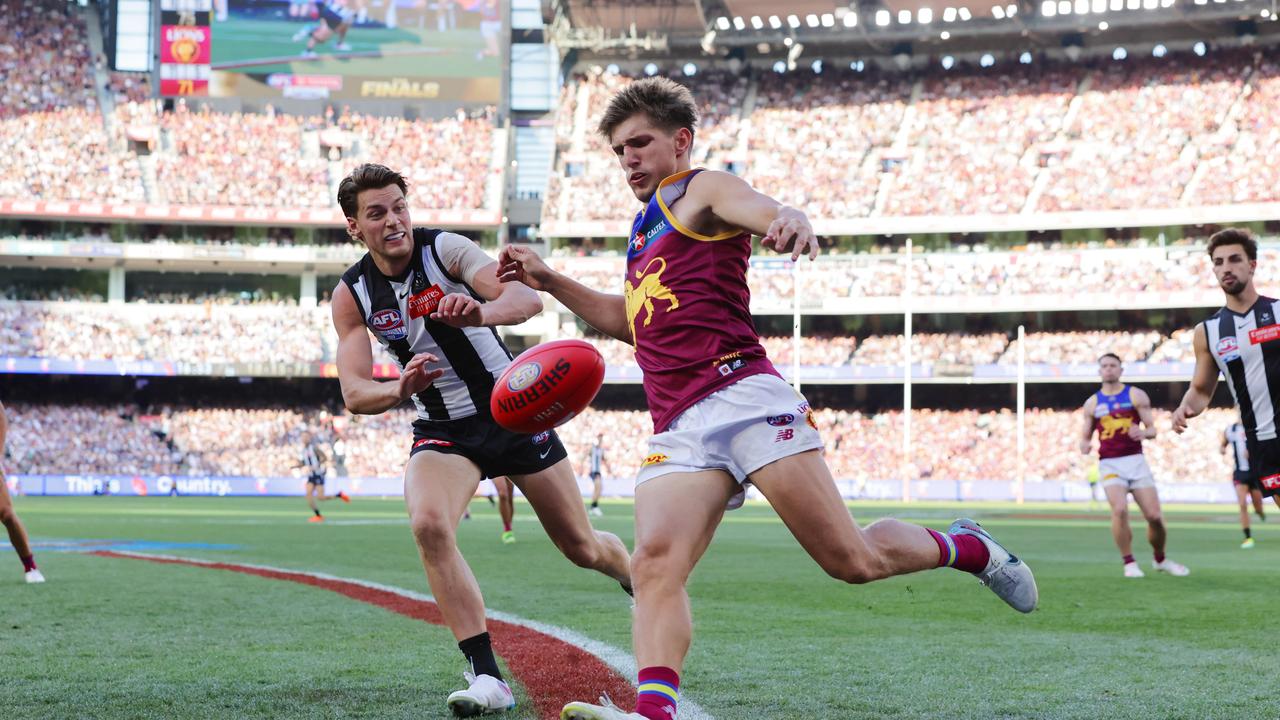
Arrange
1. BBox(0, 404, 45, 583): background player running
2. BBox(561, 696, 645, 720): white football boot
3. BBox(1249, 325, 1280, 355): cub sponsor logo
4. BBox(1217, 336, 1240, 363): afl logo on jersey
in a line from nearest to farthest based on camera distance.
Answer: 1. BBox(561, 696, 645, 720): white football boot
2. BBox(1249, 325, 1280, 355): cub sponsor logo
3. BBox(1217, 336, 1240, 363): afl logo on jersey
4. BBox(0, 404, 45, 583): background player running

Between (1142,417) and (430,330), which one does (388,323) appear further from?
(1142,417)

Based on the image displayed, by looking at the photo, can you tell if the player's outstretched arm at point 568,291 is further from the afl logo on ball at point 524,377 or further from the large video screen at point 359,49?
the large video screen at point 359,49

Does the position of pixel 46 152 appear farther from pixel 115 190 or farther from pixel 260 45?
pixel 260 45

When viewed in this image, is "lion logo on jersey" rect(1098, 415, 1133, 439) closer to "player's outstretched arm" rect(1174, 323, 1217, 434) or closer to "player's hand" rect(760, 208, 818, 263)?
"player's outstretched arm" rect(1174, 323, 1217, 434)

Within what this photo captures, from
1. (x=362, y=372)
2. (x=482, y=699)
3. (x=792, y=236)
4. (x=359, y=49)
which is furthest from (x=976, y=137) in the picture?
(x=792, y=236)

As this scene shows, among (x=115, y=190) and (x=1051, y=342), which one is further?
(x=115, y=190)

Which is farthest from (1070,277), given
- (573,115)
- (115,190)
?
(115,190)

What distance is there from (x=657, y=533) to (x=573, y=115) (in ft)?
184

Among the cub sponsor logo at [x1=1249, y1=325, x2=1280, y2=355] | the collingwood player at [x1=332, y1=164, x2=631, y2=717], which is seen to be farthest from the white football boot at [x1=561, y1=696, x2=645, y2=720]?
the cub sponsor logo at [x1=1249, y1=325, x2=1280, y2=355]

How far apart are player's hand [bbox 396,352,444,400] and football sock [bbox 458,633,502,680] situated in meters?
1.21

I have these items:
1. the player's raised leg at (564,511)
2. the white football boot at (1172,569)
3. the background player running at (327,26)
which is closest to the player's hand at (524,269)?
the player's raised leg at (564,511)

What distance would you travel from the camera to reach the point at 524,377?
5566 mm

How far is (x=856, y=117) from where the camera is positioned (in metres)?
55.8

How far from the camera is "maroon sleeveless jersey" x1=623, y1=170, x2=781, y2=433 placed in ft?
16.7
